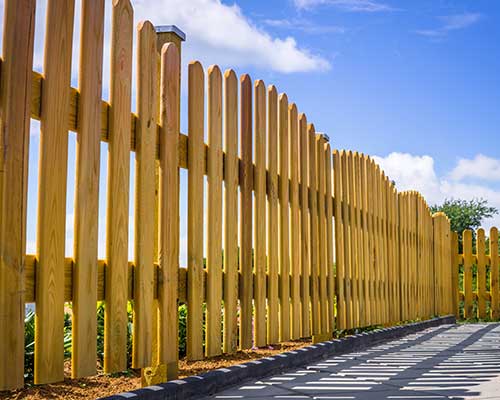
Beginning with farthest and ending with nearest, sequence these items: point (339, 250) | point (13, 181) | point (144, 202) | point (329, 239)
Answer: point (339, 250) < point (329, 239) < point (144, 202) < point (13, 181)

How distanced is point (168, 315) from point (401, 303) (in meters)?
6.56

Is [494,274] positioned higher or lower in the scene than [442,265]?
lower

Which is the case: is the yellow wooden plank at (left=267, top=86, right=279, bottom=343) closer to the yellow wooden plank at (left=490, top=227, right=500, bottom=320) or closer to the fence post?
the fence post

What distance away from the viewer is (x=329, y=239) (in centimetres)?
723

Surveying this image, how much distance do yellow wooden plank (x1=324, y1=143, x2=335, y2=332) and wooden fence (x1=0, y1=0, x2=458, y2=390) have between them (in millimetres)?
48

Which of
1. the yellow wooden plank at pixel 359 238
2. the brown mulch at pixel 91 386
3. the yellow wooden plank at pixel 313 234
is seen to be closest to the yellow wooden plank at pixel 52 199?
the brown mulch at pixel 91 386

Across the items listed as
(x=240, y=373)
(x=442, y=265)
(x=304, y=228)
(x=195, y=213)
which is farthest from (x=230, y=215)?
(x=442, y=265)

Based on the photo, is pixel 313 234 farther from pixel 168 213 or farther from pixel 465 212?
pixel 465 212

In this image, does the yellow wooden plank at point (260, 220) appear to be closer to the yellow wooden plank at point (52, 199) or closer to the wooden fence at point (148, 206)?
the wooden fence at point (148, 206)

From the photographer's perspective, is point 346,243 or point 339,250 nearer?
point 339,250

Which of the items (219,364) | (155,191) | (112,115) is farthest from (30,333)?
(112,115)

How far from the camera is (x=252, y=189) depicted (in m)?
5.38

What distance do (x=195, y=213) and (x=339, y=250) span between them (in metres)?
3.29

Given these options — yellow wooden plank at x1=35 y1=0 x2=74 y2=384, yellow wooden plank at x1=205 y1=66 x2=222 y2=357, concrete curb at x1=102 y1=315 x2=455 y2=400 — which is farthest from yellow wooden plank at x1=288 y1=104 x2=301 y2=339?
yellow wooden plank at x1=35 y1=0 x2=74 y2=384
